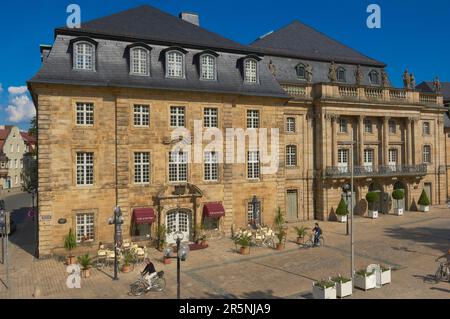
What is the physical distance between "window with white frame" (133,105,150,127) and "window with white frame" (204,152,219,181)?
193 inches

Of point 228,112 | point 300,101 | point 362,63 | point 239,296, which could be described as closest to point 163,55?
point 228,112

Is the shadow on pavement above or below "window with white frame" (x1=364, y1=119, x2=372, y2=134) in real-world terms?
below

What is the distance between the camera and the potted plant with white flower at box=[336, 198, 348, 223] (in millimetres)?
33000

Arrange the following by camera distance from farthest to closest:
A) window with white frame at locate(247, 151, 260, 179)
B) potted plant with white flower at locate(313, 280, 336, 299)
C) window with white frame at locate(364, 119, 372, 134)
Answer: window with white frame at locate(364, 119, 372, 134)
window with white frame at locate(247, 151, 260, 179)
potted plant with white flower at locate(313, 280, 336, 299)

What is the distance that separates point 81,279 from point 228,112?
49.7 feet

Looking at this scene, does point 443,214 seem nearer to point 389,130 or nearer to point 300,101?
point 389,130

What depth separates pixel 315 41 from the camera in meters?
40.2

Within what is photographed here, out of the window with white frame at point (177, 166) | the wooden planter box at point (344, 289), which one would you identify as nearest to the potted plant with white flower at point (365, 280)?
the wooden planter box at point (344, 289)

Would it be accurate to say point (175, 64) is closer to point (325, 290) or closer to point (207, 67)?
point (207, 67)

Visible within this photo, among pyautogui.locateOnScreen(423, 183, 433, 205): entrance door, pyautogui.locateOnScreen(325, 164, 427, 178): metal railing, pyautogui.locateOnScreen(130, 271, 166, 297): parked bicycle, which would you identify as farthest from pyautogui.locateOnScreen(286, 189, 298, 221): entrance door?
pyautogui.locateOnScreen(130, 271, 166, 297): parked bicycle

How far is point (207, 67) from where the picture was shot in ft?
89.7

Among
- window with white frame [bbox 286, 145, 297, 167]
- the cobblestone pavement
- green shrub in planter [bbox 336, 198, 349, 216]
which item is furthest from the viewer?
window with white frame [bbox 286, 145, 297, 167]

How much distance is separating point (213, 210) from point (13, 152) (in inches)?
2684

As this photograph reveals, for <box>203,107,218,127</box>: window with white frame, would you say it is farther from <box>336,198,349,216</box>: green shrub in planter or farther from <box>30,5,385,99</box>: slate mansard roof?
<box>336,198,349,216</box>: green shrub in planter
